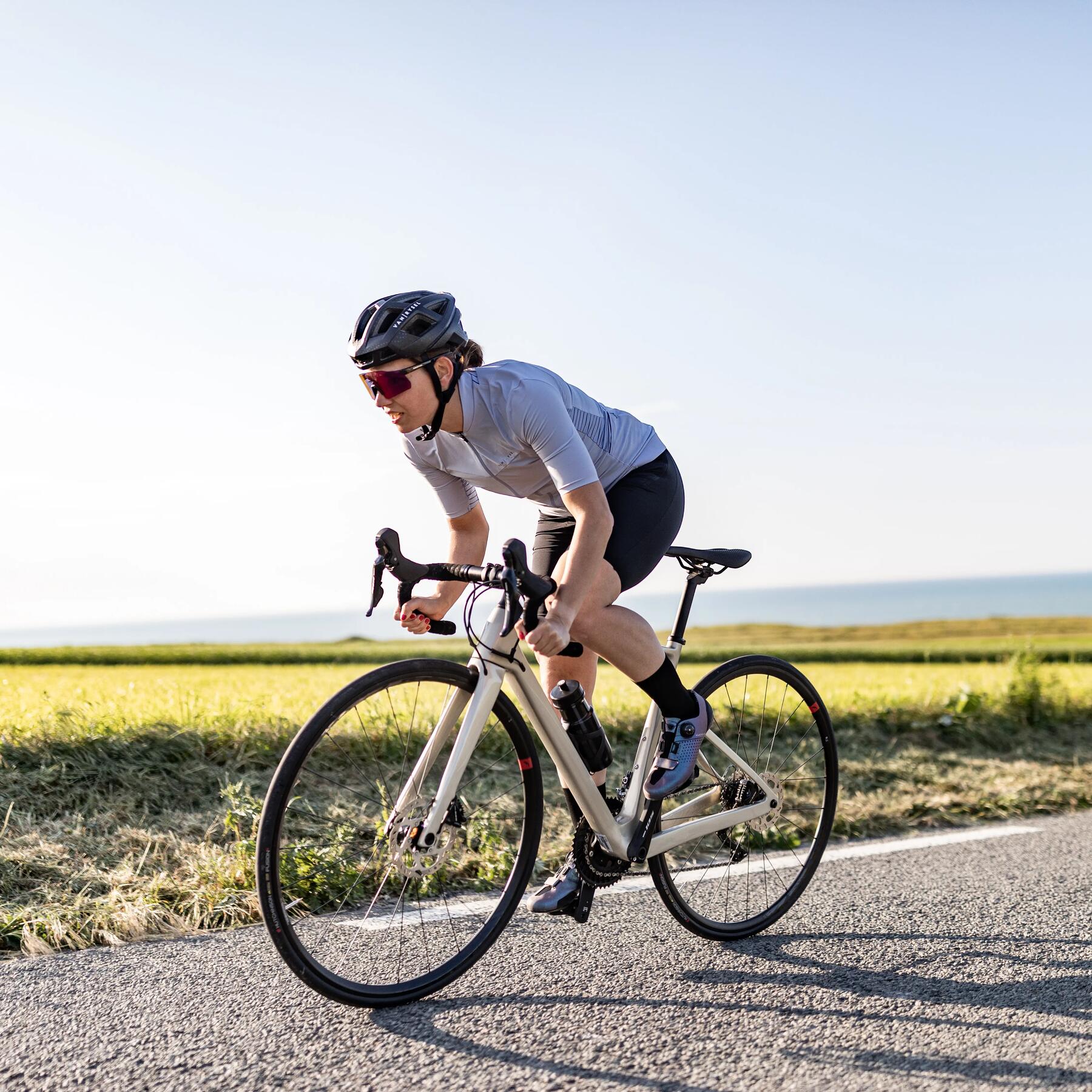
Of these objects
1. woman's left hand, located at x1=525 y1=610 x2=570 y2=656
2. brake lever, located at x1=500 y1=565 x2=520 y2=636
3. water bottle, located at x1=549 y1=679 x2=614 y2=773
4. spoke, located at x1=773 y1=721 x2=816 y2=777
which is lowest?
spoke, located at x1=773 y1=721 x2=816 y2=777

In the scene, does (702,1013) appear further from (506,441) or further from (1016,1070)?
(506,441)

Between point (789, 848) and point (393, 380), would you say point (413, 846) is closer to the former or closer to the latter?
point (393, 380)

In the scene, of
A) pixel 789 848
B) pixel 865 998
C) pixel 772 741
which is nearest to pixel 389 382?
pixel 772 741

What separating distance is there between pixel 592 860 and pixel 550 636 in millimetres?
867

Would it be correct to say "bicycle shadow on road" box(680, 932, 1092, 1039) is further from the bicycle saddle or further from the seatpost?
the bicycle saddle

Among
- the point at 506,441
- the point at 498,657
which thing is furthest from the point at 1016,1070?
the point at 506,441

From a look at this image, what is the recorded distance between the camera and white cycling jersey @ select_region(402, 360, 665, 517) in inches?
124

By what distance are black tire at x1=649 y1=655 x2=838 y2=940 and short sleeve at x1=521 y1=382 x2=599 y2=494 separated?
36.9 inches

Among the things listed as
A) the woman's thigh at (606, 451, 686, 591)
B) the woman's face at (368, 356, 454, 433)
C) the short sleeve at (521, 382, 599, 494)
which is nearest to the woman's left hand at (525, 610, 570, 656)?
the short sleeve at (521, 382, 599, 494)

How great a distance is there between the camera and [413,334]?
10.2ft

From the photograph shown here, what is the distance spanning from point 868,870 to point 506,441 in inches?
103

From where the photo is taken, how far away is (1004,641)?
22.0 meters

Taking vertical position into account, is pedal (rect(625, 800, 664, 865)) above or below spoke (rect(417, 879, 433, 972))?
above

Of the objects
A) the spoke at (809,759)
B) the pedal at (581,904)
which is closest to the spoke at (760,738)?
the spoke at (809,759)
